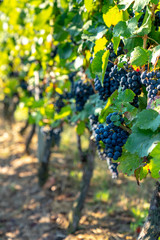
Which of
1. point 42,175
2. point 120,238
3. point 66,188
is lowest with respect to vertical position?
point 120,238

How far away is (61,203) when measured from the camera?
12.9 feet

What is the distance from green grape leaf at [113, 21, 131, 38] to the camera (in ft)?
4.33

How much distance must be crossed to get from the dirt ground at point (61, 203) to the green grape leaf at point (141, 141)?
6.39 ft

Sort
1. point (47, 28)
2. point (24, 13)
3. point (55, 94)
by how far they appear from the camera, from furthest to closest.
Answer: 1. point (24, 13)
2. point (55, 94)
3. point (47, 28)

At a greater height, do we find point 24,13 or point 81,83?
point 24,13

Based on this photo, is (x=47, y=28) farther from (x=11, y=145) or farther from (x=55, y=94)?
(x=11, y=145)

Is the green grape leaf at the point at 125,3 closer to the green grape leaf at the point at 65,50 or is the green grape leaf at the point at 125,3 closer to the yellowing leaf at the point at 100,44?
the yellowing leaf at the point at 100,44

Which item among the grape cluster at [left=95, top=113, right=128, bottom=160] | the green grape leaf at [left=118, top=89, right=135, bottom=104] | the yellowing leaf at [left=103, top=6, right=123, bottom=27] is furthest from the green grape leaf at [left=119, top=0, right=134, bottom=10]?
the grape cluster at [left=95, top=113, right=128, bottom=160]

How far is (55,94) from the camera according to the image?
340 cm

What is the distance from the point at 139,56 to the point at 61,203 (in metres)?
3.17

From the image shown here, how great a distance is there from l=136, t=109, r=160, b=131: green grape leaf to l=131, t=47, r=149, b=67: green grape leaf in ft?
0.89

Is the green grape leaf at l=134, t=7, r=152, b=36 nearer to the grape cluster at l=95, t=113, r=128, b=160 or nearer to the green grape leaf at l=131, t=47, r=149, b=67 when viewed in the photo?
the green grape leaf at l=131, t=47, r=149, b=67

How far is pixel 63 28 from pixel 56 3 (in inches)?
21.0

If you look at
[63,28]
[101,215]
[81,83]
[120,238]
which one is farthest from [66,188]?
[63,28]
